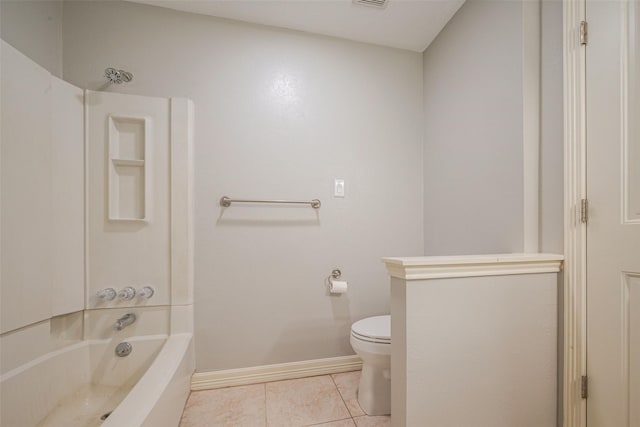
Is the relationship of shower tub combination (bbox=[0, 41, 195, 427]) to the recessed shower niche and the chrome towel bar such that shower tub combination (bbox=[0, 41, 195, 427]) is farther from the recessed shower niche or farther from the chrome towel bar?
the chrome towel bar

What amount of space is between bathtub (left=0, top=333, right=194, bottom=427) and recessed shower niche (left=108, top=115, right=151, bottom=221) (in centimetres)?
70

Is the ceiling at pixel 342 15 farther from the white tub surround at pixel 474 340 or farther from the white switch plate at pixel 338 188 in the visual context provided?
the white tub surround at pixel 474 340

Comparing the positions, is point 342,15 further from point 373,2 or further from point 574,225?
point 574,225

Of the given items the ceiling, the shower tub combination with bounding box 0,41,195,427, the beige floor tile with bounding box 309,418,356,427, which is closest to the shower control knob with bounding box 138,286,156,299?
the shower tub combination with bounding box 0,41,195,427

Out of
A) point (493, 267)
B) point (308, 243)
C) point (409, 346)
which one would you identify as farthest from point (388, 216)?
point (409, 346)

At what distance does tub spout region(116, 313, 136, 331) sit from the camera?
1351mm

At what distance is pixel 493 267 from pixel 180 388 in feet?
4.92

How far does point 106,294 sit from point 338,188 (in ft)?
4.79

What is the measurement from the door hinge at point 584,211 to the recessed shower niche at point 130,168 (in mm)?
2015

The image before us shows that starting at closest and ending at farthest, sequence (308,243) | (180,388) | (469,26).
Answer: (180,388)
(469,26)
(308,243)

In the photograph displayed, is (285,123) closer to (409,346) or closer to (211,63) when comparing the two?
(211,63)

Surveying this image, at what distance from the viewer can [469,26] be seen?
148 cm

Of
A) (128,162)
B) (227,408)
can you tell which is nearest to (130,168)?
(128,162)

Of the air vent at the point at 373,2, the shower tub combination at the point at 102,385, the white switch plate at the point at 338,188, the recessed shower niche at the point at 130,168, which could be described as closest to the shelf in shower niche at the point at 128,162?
the recessed shower niche at the point at 130,168
